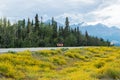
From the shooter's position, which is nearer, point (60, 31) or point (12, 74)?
point (12, 74)

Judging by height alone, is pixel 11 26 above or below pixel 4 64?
above

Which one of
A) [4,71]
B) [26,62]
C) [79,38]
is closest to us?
[4,71]

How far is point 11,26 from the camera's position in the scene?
10800 cm

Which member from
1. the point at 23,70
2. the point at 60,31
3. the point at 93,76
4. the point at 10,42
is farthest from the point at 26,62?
the point at 60,31

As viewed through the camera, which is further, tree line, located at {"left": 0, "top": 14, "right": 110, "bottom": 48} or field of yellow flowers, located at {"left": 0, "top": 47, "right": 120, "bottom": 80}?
tree line, located at {"left": 0, "top": 14, "right": 110, "bottom": 48}

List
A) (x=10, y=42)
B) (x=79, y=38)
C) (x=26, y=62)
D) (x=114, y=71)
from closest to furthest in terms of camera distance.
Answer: (x=114, y=71) < (x=26, y=62) < (x=10, y=42) < (x=79, y=38)

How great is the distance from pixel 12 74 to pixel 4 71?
20.6 inches

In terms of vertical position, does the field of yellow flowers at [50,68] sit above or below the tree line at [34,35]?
below

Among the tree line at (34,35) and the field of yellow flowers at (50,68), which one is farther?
the tree line at (34,35)

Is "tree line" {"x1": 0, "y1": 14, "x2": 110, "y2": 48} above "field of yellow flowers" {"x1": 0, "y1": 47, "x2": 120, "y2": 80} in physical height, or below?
above

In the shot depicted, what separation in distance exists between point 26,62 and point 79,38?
3644 inches

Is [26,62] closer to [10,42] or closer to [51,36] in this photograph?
[10,42]

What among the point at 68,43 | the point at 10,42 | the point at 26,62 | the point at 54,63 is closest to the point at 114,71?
the point at 26,62

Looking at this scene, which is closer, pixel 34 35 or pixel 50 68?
pixel 50 68
